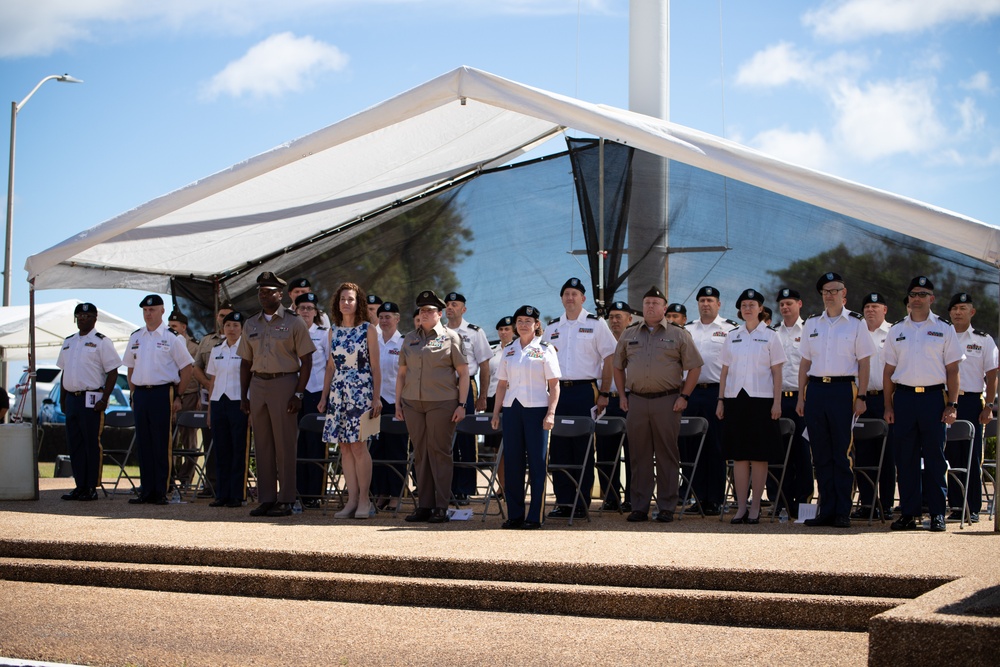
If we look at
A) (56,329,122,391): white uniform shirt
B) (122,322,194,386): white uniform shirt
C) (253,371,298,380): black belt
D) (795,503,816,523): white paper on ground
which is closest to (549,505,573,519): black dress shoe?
(795,503,816,523): white paper on ground

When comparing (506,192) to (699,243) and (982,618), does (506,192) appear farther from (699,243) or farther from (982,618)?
(982,618)

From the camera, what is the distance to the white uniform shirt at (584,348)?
945cm

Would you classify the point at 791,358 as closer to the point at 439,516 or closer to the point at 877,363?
the point at 877,363

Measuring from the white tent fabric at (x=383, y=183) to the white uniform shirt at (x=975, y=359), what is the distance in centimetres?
233

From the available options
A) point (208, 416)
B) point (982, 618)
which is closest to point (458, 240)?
point (208, 416)

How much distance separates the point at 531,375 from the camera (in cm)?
820

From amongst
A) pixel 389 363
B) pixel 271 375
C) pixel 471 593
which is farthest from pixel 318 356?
pixel 471 593

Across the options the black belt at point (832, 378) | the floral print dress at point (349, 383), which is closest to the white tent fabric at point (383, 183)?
the black belt at point (832, 378)

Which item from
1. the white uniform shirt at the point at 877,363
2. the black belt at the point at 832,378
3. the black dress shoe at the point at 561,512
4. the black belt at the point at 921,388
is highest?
the white uniform shirt at the point at 877,363

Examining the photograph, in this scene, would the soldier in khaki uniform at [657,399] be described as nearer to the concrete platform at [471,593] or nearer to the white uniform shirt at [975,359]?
the concrete platform at [471,593]

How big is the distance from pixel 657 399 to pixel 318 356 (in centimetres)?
351

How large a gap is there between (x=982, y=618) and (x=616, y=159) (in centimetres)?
835

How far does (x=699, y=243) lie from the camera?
37.6 feet

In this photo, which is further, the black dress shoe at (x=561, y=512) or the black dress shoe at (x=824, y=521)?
the black dress shoe at (x=561, y=512)
